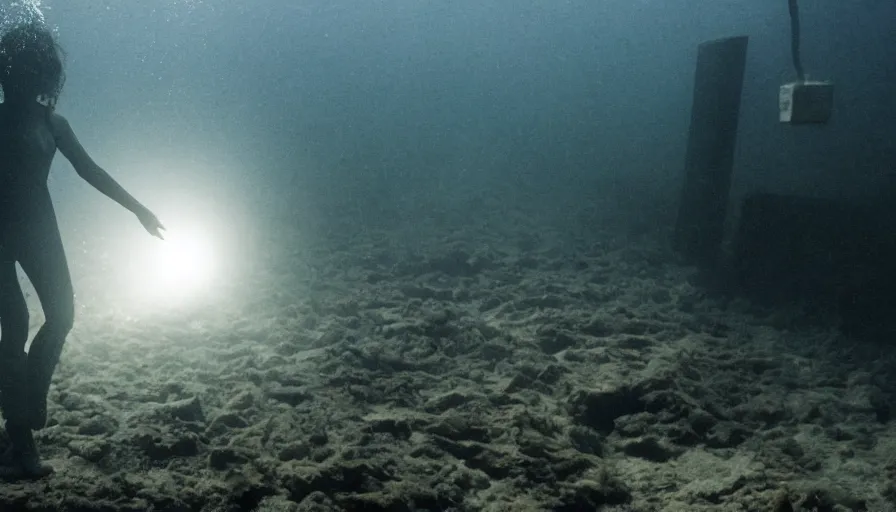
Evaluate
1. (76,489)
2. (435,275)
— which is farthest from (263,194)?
(76,489)

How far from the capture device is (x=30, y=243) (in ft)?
9.98

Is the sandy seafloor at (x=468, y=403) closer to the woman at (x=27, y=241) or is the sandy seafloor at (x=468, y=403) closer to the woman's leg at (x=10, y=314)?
the woman at (x=27, y=241)

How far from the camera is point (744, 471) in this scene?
3.08 m

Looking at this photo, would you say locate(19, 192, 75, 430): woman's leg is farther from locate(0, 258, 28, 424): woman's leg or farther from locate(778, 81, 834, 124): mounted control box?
locate(778, 81, 834, 124): mounted control box

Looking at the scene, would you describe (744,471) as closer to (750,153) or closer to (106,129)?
(750,153)

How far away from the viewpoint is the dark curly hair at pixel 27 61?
3.01 metres

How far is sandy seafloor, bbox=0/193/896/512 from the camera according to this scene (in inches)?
116

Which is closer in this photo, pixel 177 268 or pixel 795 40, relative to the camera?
pixel 795 40

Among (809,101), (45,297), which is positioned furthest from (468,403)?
(809,101)

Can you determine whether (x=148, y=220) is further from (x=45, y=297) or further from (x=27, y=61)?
(x=27, y=61)

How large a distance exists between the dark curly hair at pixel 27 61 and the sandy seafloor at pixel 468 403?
1797 mm

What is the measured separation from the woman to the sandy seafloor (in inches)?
11.7

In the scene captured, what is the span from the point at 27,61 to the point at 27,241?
86cm

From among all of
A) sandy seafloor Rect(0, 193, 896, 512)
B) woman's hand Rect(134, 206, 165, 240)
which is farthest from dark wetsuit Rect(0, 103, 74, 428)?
sandy seafloor Rect(0, 193, 896, 512)
